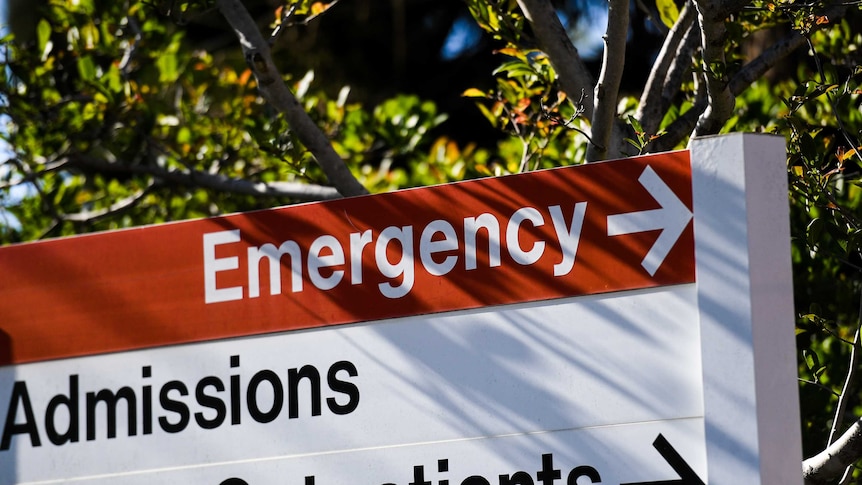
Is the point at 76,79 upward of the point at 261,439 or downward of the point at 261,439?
upward

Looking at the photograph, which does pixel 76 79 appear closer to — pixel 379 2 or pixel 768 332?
pixel 768 332

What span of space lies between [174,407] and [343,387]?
55 centimetres

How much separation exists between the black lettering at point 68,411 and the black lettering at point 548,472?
1.45 metres

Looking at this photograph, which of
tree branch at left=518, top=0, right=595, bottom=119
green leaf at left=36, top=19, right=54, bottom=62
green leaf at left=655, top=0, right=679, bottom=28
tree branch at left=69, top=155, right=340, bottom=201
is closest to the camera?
tree branch at left=518, top=0, right=595, bottom=119

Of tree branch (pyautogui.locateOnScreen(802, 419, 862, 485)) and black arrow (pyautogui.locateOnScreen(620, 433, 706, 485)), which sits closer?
black arrow (pyautogui.locateOnScreen(620, 433, 706, 485))

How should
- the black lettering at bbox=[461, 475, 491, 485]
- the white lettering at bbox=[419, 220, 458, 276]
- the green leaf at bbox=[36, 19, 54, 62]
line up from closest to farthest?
the black lettering at bbox=[461, 475, 491, 485], the white lettering at bbox=[419, 220, 458, 276], the green leaf at bbox=[36, 19, 54, 62]

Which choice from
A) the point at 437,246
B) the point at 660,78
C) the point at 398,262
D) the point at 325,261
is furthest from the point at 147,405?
the point at 660,78

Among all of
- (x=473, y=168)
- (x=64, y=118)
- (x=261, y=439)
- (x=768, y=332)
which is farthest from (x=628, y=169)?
(x=64, y=118)

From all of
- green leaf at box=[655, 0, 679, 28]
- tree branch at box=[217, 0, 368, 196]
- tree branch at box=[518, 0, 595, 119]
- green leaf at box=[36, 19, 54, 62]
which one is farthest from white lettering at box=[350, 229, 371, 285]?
green leaf at box=[36, 19, 54, 62]

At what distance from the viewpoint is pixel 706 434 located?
105 inches

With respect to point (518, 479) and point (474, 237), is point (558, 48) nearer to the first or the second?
point (474, 237)

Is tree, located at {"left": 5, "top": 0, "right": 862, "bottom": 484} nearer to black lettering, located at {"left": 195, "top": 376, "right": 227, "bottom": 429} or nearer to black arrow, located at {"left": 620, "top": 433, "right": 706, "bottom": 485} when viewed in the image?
black arrow, located at {"left": 620, "top": 433, "right": 706, "bottom": 485}

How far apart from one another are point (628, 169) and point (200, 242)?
130 centimetres

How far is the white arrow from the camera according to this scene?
2764 millimetres
